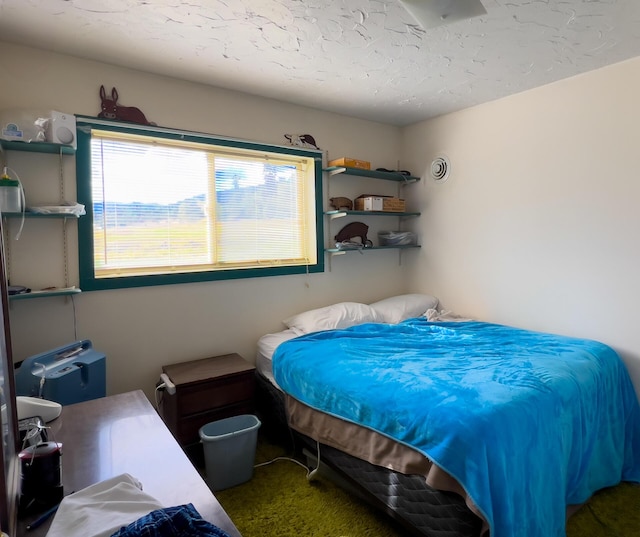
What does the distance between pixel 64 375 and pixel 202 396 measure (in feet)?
2.42

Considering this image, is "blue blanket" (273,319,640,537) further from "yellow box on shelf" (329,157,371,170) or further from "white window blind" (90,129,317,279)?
"yellow box on shelf" (329,157,371,170)

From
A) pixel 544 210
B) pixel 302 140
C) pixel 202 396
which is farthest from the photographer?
pixel 302 140

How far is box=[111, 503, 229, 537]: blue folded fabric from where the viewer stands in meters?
0.75

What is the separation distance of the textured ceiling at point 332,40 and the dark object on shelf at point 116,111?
200 mm

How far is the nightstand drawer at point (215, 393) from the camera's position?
90.4 inches

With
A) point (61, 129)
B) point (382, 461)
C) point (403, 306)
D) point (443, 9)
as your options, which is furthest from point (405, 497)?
point (61, 129)

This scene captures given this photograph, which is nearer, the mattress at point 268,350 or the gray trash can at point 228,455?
the gray trash can at point 228,455

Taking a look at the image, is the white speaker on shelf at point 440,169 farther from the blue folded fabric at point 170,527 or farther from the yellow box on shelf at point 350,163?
the blue folded fabric at point 170,527

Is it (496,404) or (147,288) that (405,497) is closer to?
(496,404)

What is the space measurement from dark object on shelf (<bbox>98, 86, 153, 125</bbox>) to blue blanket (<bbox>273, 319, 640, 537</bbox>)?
1.71 metres

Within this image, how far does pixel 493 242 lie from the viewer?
3.17m

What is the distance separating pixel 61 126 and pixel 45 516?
1.92 m

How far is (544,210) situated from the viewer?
112 inches

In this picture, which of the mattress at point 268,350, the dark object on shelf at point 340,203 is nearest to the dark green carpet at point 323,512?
the mattress at point 268,350
